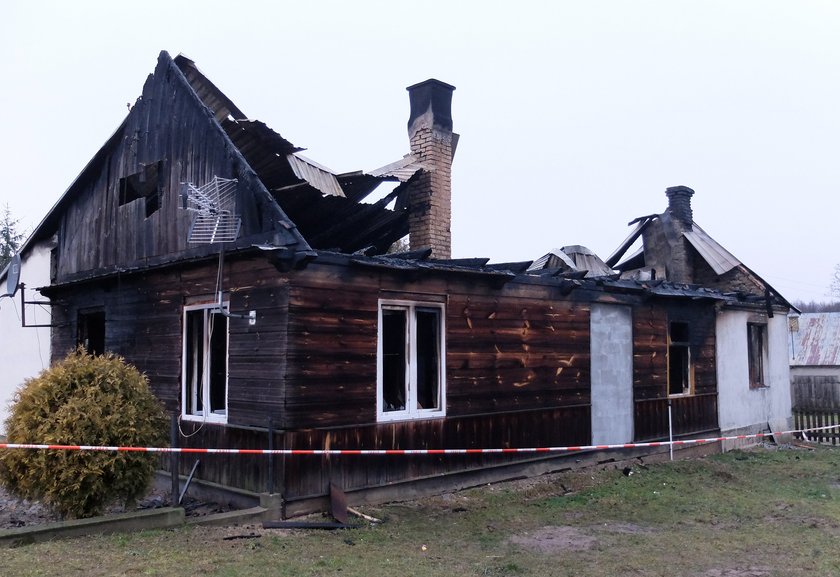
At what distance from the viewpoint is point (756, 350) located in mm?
17266

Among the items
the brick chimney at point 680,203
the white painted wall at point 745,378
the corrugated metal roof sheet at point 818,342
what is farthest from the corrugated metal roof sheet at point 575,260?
the corrugated metal roof sheet at point 818,342

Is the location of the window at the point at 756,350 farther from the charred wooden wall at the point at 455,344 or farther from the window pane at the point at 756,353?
the charred wooden wall at the point at 455,344

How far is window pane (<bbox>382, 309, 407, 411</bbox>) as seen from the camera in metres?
9.76

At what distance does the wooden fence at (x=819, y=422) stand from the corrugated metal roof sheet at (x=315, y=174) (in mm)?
13179

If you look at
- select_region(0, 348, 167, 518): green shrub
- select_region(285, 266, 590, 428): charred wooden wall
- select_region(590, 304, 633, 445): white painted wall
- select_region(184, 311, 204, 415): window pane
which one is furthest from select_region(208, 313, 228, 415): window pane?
select_region(590, 304, 633, 445): white painted wall

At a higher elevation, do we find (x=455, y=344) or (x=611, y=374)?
(x=455, y=344)

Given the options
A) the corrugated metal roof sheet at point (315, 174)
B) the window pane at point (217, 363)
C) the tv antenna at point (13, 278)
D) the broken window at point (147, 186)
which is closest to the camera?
the window pane at point (217, 363)

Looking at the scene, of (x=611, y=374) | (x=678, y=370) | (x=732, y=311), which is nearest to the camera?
(x=611, y=374)

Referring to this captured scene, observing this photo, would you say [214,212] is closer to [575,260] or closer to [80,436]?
[80,436]

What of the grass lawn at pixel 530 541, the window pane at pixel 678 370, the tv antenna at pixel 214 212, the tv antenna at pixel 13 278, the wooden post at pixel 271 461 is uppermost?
the tv antenna at pixel 214 212

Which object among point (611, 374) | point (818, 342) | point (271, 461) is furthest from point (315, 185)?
point (818, 342)

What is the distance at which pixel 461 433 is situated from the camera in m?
10.3

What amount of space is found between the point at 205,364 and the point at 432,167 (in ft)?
17.0

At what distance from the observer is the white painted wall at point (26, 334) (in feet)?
49.6
